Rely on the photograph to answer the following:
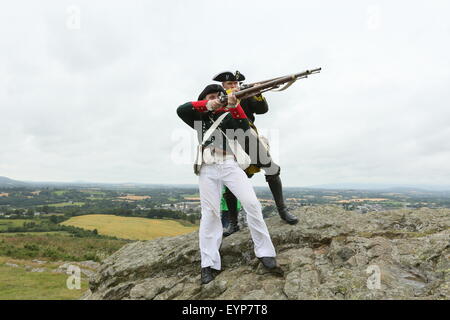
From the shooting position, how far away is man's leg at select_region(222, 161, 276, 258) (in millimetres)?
5051

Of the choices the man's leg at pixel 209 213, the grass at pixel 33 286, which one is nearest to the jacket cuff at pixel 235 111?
the man's leg at pixel 209 213

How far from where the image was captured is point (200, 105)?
5277mm

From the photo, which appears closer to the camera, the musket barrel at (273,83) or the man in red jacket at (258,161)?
the musket barrel at (273,83)

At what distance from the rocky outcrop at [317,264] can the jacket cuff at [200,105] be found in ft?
10.4

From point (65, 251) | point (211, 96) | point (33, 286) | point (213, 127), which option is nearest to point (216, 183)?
point (213, 127)

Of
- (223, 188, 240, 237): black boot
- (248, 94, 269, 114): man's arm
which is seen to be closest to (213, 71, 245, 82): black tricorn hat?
(248, 94, 269, 114): man's arm

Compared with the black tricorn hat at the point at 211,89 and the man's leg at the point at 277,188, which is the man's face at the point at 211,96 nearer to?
the black tricorn hat at the point at 211,89

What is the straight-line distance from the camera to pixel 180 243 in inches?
306

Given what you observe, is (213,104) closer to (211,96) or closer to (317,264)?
(211,96)

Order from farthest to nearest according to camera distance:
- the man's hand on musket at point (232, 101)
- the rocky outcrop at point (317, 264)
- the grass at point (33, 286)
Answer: the grass at point (33, 286) → the man's hand on musket at point (232, 101) → the rocky outcrop at point (317, 264)

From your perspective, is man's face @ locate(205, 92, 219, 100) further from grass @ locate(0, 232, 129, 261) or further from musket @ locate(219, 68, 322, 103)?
grass @ locate(0, 232, 129, 261)

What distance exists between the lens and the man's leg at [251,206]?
199 inches
